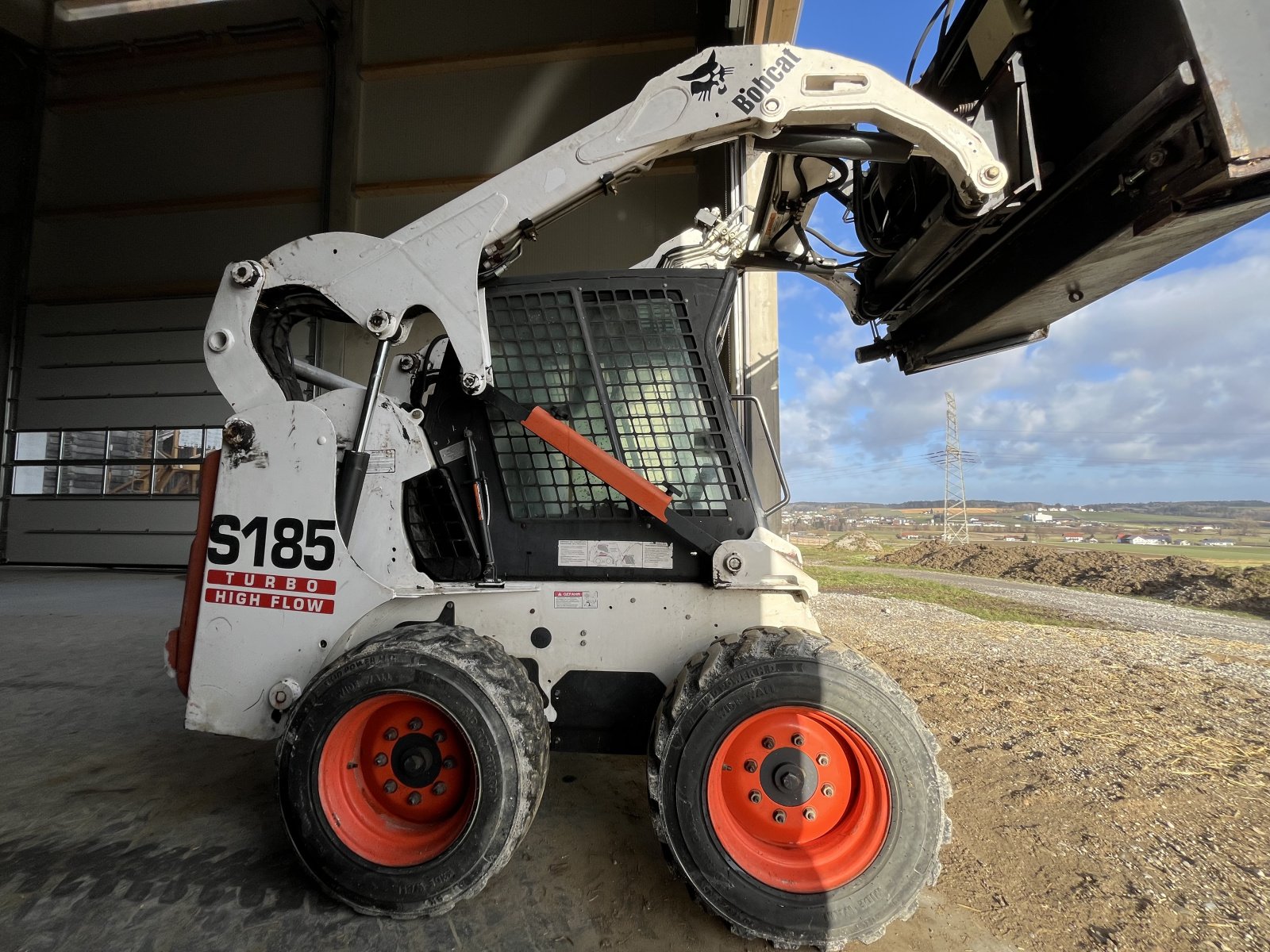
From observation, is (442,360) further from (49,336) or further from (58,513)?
(49,336)

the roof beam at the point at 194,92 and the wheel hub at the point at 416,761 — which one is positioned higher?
the roof beam at the point at 194,92

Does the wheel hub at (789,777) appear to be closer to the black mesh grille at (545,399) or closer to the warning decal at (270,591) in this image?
the black mesh grille at (545,399)

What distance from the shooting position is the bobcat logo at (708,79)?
7.34ft

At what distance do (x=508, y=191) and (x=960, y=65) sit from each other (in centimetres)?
180

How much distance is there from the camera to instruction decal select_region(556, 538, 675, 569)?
92.9 inches

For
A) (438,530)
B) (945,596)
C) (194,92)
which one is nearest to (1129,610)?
(945,596)

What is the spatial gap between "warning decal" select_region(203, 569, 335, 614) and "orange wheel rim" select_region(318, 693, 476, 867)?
1.48 ft

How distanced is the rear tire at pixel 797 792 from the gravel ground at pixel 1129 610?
708 centimetres

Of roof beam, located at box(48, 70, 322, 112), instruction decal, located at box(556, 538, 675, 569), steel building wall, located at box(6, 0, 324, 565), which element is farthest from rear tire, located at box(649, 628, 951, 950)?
roof beam, located at box(48, 70, 322, 112)

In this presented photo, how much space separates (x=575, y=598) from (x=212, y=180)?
1332cm

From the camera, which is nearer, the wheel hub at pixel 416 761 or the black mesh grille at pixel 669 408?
the wheel hub at pixel 416 761

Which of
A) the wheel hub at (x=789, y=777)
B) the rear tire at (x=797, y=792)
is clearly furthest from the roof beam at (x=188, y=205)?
the wheel hub at (x=789, y=777)

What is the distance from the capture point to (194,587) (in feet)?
7.82

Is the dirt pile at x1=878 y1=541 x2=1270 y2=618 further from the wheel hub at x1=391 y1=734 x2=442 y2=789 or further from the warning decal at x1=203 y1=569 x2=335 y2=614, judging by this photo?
the warning decal at x1=203 y1=569 x2=335 y2=614
